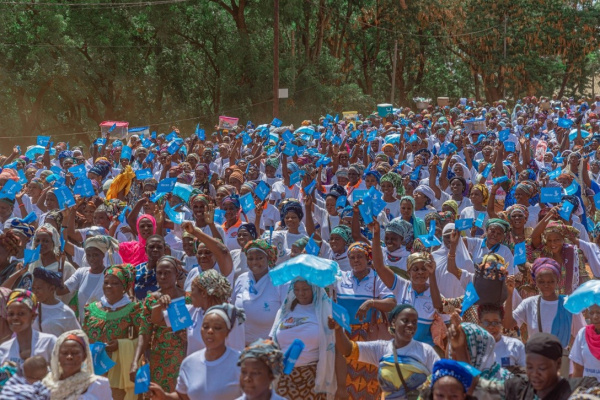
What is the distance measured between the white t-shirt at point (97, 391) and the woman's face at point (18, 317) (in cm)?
76

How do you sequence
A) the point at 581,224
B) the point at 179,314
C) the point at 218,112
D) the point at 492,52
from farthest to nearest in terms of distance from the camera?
the point at 492,52 → the point at 218,112 → the point at 581,224 → the point at 179,314

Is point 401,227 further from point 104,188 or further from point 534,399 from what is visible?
point 104,188

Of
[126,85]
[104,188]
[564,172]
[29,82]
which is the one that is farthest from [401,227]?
[126,85]

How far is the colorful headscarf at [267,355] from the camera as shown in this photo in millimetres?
4195

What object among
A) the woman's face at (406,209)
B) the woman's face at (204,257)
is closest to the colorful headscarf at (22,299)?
the woman's face at (204,257)

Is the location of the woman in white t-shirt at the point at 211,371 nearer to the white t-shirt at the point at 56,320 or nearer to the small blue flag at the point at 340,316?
the small blue flag at the point at 340,316

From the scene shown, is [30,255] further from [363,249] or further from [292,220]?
[363,249]

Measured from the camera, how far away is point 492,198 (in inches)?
360

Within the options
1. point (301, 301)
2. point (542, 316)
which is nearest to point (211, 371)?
point (301, 301)

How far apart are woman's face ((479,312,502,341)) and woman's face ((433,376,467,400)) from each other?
1298 millimetres

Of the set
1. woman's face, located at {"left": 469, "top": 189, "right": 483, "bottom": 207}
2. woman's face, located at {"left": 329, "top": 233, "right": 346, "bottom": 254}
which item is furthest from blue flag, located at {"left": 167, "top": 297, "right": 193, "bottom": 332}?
woman's face, located at {"left": 469, "top": 189, "right": 483, "bottom": 207}

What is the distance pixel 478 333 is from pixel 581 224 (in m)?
4.97

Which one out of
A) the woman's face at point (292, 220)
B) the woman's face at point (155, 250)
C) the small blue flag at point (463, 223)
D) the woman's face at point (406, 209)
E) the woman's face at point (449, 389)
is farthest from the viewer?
the woman's face at point (406, 209)

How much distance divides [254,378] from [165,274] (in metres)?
1.77
